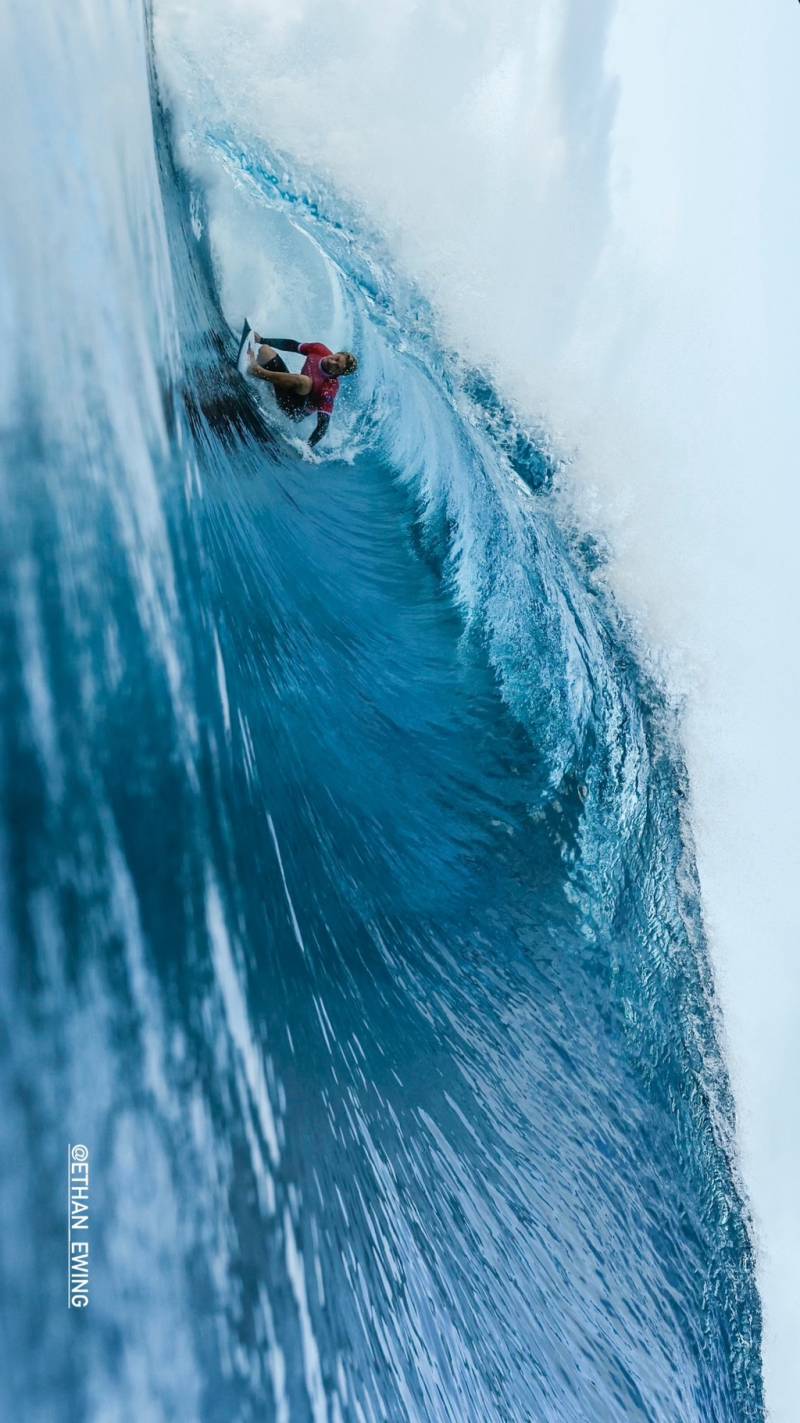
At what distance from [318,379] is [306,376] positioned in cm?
7

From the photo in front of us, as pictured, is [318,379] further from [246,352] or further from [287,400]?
[246,352]

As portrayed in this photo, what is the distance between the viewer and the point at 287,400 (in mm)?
4801

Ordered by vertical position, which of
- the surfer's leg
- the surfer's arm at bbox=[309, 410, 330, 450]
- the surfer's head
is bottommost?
the surfer's arm at bbox=[309, 410, 330, 450]

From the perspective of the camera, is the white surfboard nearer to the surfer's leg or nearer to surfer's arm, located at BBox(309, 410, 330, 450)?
the surfer's leg

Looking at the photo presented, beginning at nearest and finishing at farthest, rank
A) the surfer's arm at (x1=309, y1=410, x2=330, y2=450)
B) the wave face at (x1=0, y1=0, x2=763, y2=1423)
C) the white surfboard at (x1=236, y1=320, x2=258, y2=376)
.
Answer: the wave face at (x1=0, y1=0, x2=763, y2=1423), the white surfboard at (x1=236, y1=320, x2=258, y2=376), the surfer's arm at (x1=309, y1=410, x2=330, y2=450)

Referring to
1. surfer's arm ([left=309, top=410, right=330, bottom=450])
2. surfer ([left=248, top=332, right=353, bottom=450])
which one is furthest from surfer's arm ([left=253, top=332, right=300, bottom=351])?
surfer's arm ([left=309, top=410, right=330, bottom=450])

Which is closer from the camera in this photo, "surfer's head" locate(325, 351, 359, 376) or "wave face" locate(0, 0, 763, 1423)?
"wave face" locate(0, 0, 763, 1423)

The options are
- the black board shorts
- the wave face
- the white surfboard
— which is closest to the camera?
the wave face

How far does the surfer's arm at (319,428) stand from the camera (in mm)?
4863

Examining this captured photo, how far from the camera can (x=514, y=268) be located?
5090mm

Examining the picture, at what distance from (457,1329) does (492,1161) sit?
21.0 inches

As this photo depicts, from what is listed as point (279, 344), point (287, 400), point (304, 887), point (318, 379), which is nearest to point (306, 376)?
point (318, 379)

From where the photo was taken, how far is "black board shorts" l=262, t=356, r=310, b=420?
185 inches

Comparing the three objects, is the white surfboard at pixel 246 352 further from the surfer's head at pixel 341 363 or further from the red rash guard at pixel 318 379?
the surfer's head at pixel 341 363
